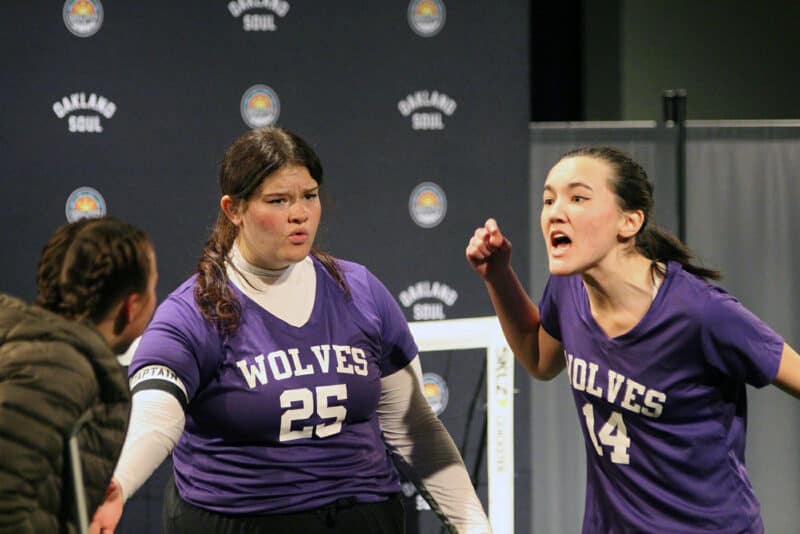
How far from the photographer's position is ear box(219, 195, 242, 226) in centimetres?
229

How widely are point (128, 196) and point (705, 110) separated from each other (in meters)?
3.14

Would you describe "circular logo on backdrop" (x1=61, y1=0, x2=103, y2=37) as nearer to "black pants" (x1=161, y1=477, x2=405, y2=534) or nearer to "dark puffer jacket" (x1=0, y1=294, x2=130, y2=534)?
"black pants" (x1=161, y1=477, x2=405, y2=534)

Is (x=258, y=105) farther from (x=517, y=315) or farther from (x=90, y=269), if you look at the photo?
(x=90, y=269)

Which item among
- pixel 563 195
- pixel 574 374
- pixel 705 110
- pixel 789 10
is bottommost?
pixel 574 374

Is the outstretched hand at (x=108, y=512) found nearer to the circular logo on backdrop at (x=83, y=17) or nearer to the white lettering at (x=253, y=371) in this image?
the white lettering at (x=253, y=371)

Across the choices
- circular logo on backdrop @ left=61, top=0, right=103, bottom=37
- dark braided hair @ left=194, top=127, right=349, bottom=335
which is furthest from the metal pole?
dark braided hair @ left=194, top=127, right=349, bottom=335

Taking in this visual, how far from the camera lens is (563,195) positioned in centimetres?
230

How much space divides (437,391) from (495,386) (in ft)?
0.78

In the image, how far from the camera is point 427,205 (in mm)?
3914

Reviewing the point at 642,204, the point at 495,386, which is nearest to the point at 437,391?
the point at 495,386

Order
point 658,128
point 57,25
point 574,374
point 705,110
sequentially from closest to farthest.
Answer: point 574,374, point 57,25, point 658,128, point 705,110

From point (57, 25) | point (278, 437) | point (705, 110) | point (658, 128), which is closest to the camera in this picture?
point (278, 437)

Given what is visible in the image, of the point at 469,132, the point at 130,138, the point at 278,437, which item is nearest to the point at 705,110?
the point at 469,132

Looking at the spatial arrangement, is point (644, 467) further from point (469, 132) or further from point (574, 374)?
point (469, 132)
